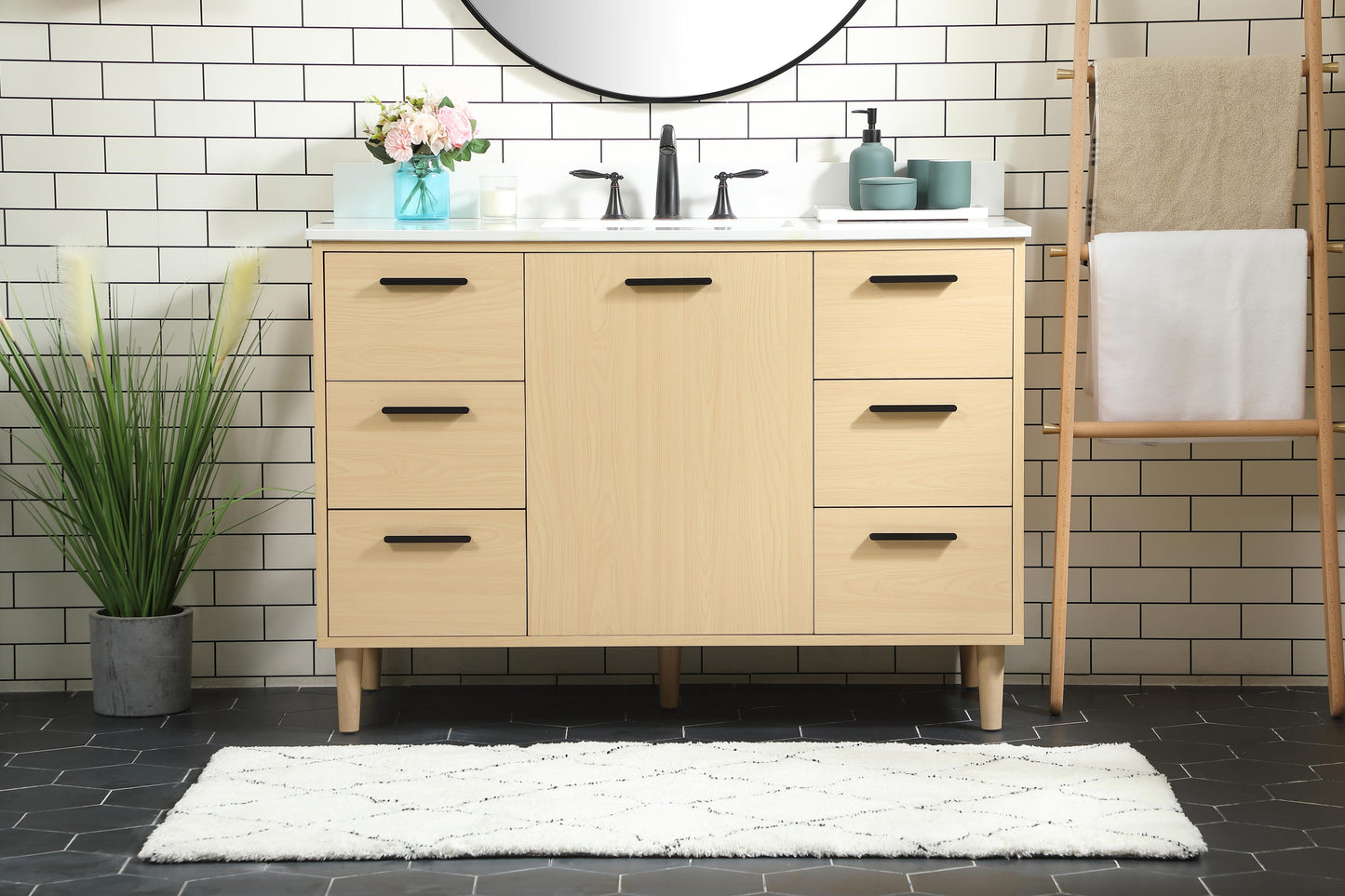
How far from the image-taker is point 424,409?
2.40 m

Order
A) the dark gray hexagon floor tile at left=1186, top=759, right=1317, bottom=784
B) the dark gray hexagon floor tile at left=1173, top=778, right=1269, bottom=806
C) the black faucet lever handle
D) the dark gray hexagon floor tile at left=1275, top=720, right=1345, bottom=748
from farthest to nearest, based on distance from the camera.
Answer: the black faucet lever handle < the dark gray hexagon floor tile at left=1275, top=720, right=1345, bottom=748 < the dark gray hexagon floor tile at left=1186, top=759, right=1317, bottom=784 < the dark gray hexagon floor tile at left=1173, top=778, right=1269, bottom=806

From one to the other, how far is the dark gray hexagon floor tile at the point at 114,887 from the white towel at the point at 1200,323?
194cm

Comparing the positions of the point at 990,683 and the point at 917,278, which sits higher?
the point at 917,278

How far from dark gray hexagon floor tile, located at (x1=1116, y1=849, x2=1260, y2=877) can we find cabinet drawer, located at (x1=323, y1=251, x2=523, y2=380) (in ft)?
4.49

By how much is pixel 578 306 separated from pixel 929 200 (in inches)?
32.8

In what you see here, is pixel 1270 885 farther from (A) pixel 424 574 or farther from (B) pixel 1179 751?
(A) pixel 424 574

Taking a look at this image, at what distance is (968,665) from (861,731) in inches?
16.1

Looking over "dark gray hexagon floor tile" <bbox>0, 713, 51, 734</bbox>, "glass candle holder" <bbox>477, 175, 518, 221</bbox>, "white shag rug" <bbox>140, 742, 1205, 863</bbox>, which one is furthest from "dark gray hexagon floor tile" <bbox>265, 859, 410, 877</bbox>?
"glass candle holder" <bbox>477, 175, 518, 221</bbox>

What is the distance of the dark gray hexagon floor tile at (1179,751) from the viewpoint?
7.86ft

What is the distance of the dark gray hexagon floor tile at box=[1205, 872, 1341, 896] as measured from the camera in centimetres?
183

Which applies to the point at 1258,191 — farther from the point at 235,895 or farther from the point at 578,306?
the point at 235,895

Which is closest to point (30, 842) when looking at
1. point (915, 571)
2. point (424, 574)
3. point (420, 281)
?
point (424, 574)

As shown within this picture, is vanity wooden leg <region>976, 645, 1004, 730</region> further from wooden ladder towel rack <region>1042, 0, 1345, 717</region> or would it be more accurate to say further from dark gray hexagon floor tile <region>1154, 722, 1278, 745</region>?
dark gray hexagon floor tile <region>1154, 722, 1278, 745</region>

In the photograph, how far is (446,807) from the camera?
7.00 ft
